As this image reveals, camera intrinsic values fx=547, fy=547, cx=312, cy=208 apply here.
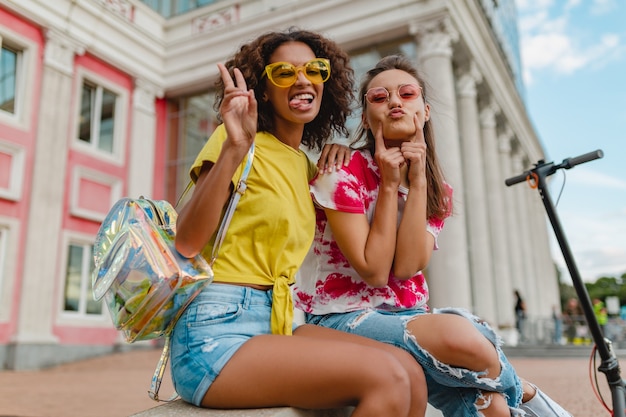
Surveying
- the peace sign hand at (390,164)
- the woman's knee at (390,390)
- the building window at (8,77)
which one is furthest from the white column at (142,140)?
the woman's knee at (390,390)

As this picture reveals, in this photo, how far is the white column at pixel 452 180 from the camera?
12.6m

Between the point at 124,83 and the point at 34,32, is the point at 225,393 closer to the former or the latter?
the point at 34,32

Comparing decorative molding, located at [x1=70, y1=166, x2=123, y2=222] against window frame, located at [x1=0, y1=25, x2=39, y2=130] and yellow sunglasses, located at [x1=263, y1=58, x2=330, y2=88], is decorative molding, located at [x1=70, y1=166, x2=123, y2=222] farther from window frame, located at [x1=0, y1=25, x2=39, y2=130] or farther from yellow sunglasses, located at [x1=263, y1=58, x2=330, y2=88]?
yellow sunglasses, located at [x1=263, y1=58, x2=330, y2=88]

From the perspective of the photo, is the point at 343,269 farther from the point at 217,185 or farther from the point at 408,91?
the point at 408,91

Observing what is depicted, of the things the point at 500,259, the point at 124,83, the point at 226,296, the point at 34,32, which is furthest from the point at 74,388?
the point at 500,259

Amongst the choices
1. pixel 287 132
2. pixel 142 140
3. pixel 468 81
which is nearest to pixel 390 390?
pixel 287 132

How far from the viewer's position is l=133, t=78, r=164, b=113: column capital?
1631 cm

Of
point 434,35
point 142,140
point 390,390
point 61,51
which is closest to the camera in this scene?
point 390,390

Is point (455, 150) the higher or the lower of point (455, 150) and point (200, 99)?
the lower

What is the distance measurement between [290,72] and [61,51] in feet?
44.2

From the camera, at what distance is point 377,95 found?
7.10ft

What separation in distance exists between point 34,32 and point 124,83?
327 centimetres

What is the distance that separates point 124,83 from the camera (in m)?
15.9

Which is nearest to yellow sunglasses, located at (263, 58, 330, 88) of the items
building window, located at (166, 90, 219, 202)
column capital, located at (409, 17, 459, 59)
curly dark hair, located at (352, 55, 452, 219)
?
curly dark hair, located at (352, 55, 452, 219)
